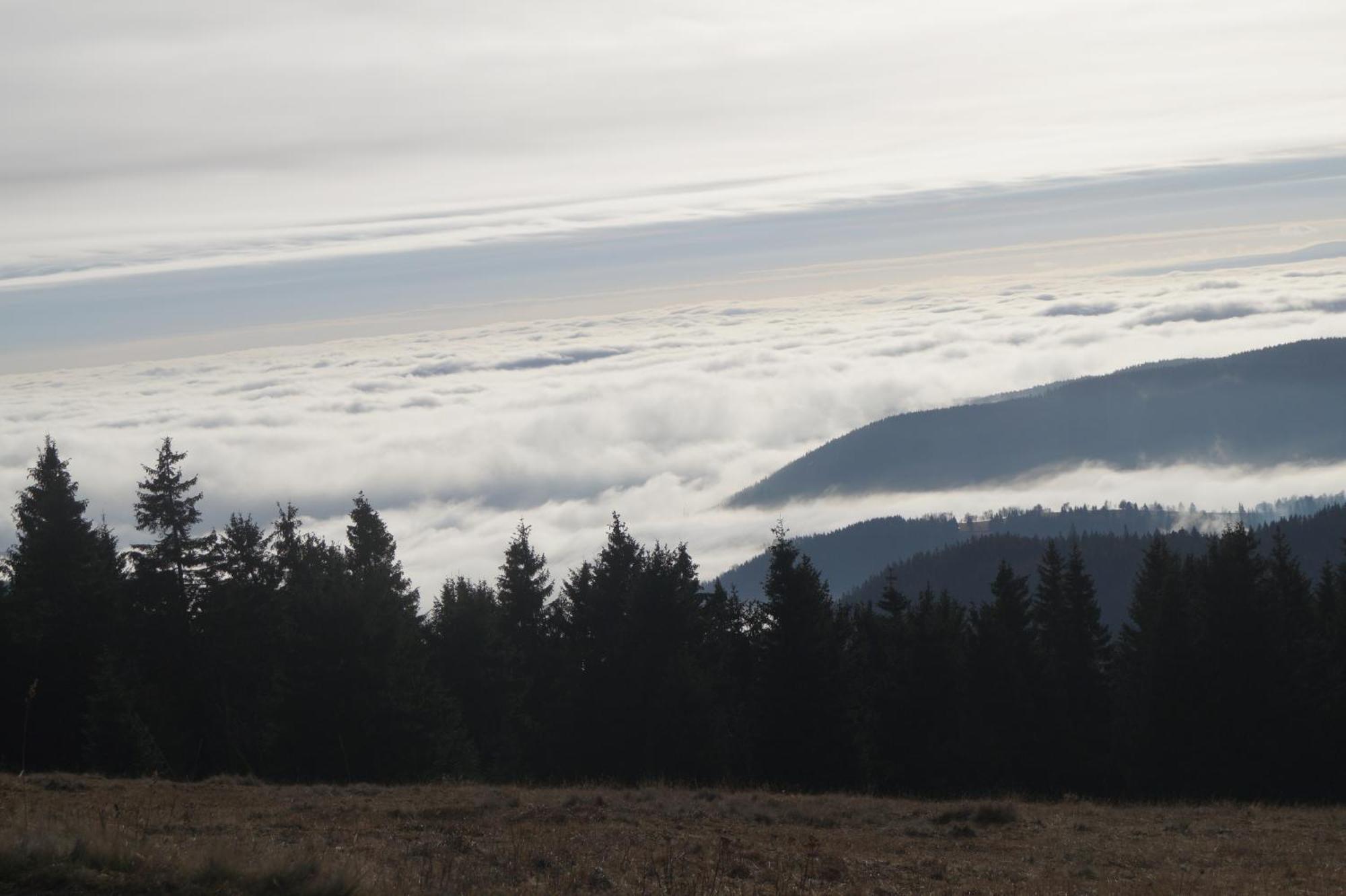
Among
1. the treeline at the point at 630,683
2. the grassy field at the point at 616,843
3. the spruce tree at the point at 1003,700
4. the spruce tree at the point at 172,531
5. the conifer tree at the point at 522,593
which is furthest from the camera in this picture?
the conifer tree at the point at 522,593

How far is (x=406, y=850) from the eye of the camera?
13.0 m

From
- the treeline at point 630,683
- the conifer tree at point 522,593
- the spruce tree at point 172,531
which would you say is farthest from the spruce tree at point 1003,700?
the spruce tree at point 172,531

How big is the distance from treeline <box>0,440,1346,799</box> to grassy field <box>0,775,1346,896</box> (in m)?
9.54

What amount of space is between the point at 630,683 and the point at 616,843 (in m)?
19.6

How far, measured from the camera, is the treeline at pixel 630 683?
30125mm

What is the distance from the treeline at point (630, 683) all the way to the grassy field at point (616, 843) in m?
9.54

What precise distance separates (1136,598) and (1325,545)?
181533 mm

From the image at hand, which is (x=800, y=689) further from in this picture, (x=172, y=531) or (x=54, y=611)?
(x=54, y=611)

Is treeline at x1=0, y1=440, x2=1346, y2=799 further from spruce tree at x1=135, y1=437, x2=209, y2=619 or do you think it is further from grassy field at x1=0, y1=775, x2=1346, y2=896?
grassy field at x1=0, y1=775, x2=1346, y2=896

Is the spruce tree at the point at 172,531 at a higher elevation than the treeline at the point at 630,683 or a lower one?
higher

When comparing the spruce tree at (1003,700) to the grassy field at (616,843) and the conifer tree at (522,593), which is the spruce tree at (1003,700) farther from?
the conifer tree at (522,593)

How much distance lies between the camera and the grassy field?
979 cm

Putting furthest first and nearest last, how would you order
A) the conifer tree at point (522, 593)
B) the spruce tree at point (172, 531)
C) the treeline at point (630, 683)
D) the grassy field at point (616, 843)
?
1. the conifer tree at point (522, 593)
2. the spruce tree at point (172, 531)
3. the treeline at point (630, 683)
4. the grassy field at point (616, 843)

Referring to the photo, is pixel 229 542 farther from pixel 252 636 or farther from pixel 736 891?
pixel 736 891
